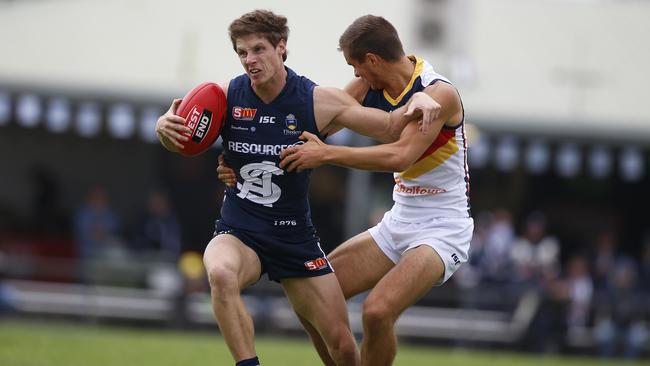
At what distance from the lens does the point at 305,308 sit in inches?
308

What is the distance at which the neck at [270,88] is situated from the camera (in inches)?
303

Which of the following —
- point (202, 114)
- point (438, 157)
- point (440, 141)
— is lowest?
point (438, 157)

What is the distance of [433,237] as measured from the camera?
315 inches

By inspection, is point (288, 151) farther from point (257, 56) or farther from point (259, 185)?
point (257, 56)

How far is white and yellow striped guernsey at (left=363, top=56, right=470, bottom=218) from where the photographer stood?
26.1ft

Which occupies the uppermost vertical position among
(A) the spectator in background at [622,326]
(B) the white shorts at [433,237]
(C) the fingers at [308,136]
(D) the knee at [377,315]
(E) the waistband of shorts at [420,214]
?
(C) the fingers at [308,136]

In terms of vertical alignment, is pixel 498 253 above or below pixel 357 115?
below

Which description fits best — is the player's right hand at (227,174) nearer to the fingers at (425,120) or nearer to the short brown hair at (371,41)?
the short brown hair at (371,41)

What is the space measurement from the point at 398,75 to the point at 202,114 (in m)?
1.23

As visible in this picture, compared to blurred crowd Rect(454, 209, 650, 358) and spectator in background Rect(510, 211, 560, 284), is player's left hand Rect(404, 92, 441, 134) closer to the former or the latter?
blurred crowd Rect(454, 209, 650, 358)

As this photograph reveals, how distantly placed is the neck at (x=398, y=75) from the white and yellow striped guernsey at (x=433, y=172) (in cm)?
3

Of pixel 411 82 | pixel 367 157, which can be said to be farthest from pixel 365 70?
pixel 367 157

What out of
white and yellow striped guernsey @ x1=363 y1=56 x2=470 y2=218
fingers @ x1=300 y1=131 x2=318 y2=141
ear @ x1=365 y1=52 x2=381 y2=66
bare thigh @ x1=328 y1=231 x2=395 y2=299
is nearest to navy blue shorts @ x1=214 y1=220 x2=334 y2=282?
bare thigh @ x1=328 y1=231 x2=395 y2=299

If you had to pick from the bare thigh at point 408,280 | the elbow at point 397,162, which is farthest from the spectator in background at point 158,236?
the elbow at point 397,162
